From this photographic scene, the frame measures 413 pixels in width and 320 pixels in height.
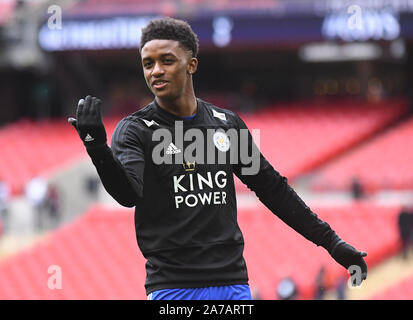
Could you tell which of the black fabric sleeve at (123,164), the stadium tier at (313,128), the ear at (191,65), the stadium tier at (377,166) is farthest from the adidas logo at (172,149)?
the stadium tier at (313,128)

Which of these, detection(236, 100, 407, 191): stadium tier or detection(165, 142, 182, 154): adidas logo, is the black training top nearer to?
detection(165, 142, 182, 154): adidas logo

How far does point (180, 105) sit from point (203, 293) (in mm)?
696

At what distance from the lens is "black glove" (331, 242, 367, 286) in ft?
9.99

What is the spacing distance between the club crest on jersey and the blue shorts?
20.3 inches

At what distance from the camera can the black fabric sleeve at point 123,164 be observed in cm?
246

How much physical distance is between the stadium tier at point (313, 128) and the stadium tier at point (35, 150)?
10.6 ft

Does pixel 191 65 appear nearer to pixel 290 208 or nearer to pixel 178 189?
pixel 178 189

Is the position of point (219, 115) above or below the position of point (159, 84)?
below

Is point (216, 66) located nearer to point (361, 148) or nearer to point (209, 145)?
point (361, 148)

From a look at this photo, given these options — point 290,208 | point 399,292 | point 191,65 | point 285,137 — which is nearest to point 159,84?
point 191,65

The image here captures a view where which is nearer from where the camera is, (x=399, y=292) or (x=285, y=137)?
(x=399, y=292)

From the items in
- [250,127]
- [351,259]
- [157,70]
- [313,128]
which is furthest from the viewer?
[250,127]

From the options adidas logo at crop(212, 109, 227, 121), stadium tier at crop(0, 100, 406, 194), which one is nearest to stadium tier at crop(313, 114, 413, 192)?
stadium tier at crop(0, 100, 406, 194)

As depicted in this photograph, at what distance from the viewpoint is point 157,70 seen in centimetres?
276
